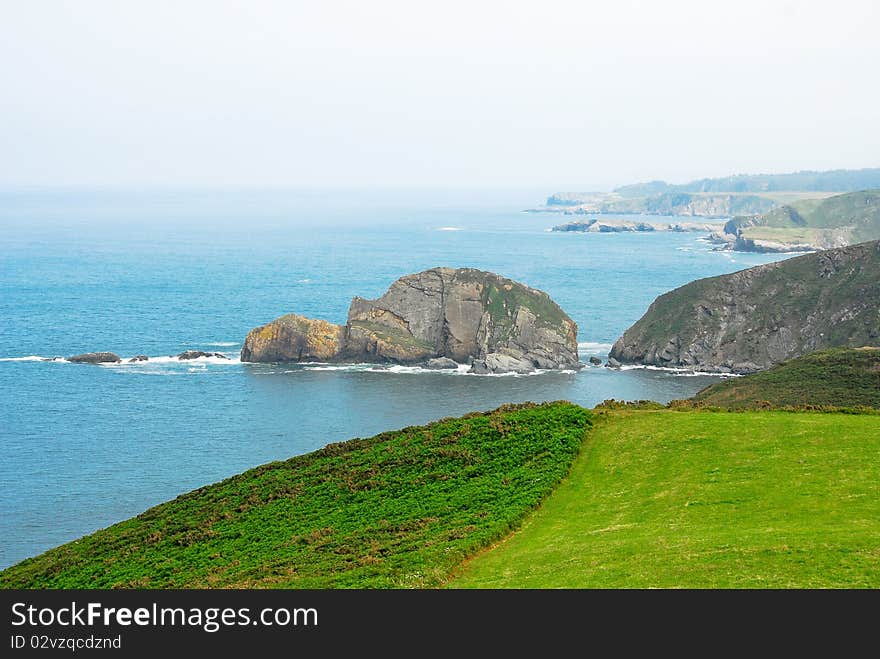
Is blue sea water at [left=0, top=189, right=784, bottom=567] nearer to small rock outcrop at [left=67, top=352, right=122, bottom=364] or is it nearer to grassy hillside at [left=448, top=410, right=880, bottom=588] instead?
small rock outcrop at [left=67, top=352, right=122, bottom=364]

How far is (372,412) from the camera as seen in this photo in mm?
79438

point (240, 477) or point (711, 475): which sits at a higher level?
point (711, 475)

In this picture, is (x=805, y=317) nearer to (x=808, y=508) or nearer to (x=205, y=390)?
(x=205, y=390)

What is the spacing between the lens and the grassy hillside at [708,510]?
19.9m

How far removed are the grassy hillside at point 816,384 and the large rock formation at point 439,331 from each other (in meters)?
28.1

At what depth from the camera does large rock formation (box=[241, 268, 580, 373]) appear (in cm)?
9988

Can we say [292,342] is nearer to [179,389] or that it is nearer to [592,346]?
[179,389]

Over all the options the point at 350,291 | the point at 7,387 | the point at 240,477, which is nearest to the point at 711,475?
the point at 240,477

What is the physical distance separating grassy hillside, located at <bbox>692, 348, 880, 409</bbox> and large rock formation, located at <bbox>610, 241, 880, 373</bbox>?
25069 millimetres

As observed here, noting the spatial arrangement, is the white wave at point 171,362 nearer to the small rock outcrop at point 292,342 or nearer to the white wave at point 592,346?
the small rock outcrop at point 292,342

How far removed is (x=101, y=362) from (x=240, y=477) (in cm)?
6399

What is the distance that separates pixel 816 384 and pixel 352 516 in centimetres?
4347

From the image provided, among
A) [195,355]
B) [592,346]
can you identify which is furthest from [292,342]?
[592,346]

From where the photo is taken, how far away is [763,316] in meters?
104
